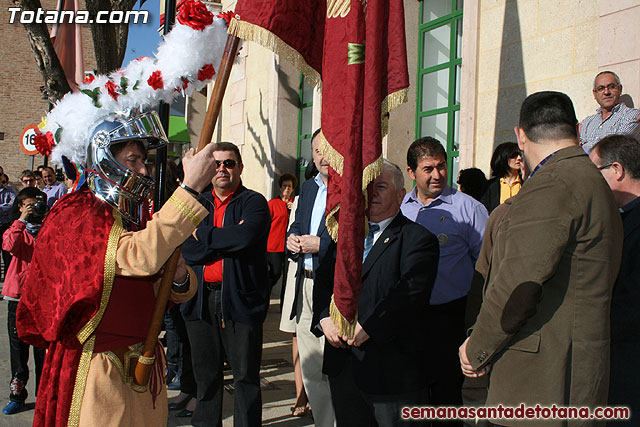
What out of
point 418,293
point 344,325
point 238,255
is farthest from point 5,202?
point 418,293

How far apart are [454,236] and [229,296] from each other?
1.66 meters

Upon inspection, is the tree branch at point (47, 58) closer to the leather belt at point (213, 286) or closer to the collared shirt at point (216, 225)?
the collared shirt at point (216, 225)

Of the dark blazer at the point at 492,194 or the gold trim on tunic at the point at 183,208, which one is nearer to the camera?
the gold trim on tunic at the point at 183,208

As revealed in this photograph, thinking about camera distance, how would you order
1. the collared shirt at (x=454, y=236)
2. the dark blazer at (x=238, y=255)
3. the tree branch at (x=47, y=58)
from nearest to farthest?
1. the collared shirt at (x=454, y=236)
2. the dark blazer at (x=238, y=255)
3. the tree branch at (x=47, y=58)

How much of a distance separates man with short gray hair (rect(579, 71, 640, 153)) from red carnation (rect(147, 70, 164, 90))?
131 inches

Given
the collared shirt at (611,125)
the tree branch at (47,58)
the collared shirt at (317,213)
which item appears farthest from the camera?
the tree branch at (47,58)

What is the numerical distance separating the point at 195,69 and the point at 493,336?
1872 millimetres

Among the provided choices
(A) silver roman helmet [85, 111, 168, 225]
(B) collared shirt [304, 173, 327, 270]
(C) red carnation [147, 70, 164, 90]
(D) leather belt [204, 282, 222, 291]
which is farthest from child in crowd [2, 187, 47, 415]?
(C) red carnation [147, 70, 164, 90]

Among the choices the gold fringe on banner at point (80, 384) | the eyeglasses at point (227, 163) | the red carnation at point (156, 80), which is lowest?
the gold fringe on banner at point (80, 384)

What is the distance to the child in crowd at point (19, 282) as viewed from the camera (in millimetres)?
5293

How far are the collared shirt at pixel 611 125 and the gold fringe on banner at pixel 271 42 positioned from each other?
2.39m

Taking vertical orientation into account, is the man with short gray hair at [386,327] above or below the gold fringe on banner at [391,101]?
below

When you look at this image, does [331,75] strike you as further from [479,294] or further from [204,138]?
[479,294]

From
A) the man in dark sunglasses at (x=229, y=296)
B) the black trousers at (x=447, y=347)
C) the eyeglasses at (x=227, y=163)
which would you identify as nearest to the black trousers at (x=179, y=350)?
the man in dark sunglasses at (x=229, y=296)
